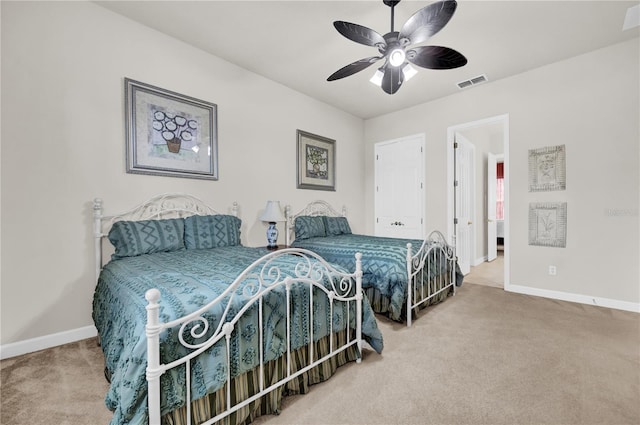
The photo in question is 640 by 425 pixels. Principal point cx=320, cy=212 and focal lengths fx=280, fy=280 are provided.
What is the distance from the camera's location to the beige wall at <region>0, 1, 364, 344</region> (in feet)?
7.06

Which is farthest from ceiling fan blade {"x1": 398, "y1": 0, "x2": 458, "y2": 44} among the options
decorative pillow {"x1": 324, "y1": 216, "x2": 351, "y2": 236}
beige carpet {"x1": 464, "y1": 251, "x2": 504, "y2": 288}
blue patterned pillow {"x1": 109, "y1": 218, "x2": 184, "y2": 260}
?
beige carpet {"x1": 464, "y1": 251, "x2": 504, "y2": 288}

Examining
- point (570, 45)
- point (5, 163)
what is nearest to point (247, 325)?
point (5, 163)

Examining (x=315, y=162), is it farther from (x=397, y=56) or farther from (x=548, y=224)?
(x=548, y=224)

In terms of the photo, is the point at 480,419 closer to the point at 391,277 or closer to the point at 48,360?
the point at 391,277

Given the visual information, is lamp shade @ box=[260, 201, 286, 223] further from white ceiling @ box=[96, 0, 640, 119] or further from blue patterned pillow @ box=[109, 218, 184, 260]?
white ceiling @ box=[96, 0, 640, 119]

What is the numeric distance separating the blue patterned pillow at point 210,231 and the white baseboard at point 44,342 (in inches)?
42.7

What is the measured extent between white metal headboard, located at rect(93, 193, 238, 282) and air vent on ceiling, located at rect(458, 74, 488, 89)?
3527 mm

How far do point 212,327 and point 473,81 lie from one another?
14.3 feet

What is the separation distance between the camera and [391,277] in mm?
2627

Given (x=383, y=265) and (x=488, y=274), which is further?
(x=488, y=274)

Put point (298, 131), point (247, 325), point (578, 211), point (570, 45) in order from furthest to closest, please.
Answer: point (298, 131), point (578, 211), point (570, 45), point (247, 325)

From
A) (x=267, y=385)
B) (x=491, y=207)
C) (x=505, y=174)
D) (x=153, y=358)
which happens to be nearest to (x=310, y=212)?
(x=505, y=174)

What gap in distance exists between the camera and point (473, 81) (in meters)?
3.87

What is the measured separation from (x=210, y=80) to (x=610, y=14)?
4.05 metres
